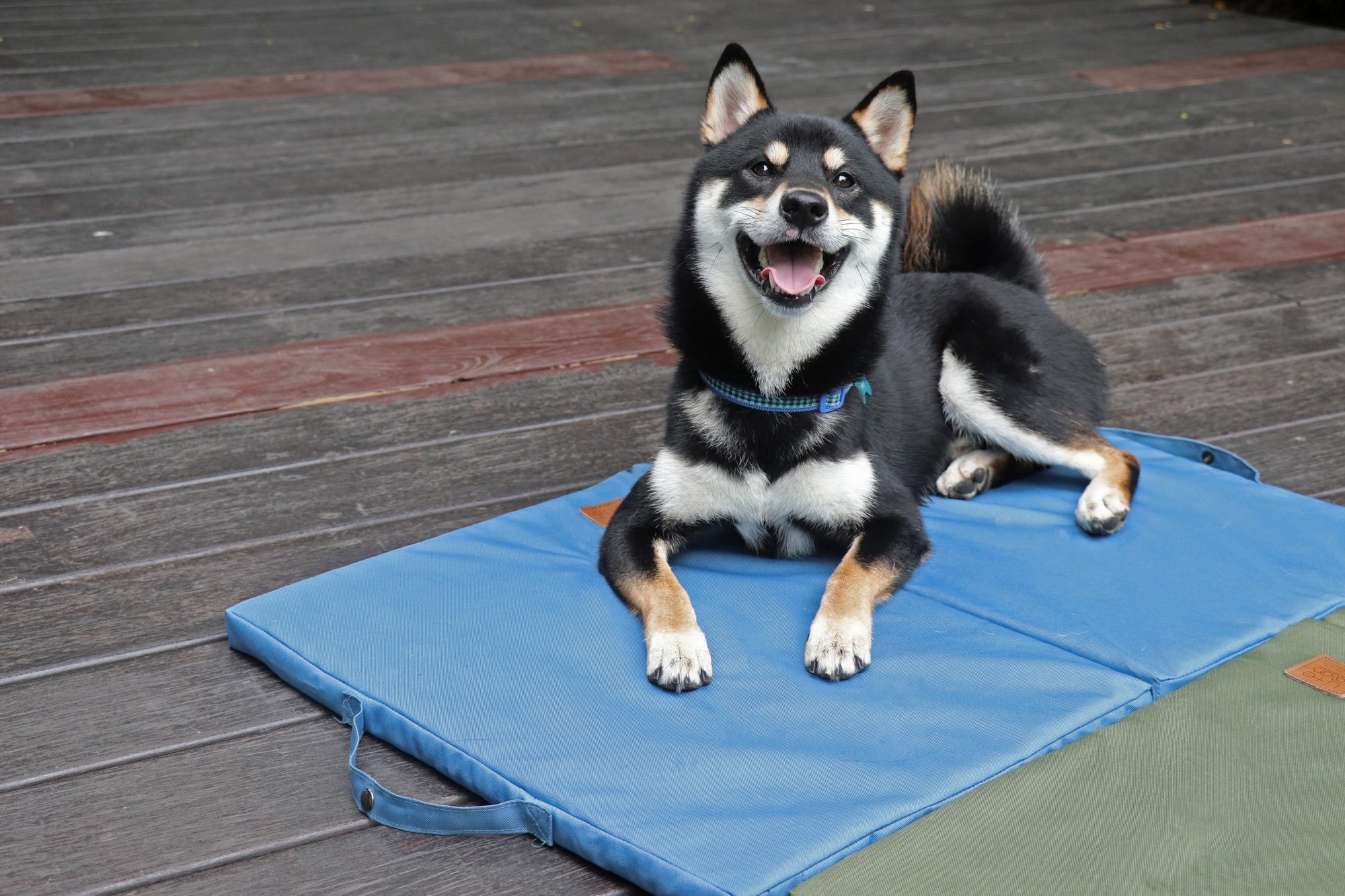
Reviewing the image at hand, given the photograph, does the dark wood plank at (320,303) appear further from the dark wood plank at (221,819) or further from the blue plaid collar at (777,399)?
the dark wood plank at (221,819)

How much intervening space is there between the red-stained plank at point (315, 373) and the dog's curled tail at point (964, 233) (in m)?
0.84

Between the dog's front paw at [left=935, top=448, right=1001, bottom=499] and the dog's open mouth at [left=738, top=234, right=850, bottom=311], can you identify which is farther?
the dog's front paw at [left=935, top=448, right=1001, bottom=499]

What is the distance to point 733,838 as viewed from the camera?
5.48 feet

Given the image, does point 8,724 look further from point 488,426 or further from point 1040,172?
point 1040,172

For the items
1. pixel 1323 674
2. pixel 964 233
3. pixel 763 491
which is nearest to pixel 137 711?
pixel 763 491

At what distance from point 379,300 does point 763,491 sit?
1.91 metres

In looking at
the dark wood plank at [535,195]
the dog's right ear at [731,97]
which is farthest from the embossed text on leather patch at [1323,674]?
the dark wood plank at [535,195]

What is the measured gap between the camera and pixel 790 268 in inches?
89.6

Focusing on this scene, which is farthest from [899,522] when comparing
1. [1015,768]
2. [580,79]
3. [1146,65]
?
[1146,65]

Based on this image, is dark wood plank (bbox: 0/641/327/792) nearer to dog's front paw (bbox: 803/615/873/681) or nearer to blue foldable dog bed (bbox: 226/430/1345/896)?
blue foldable dog bed (bbox: 226/430/1345/896)

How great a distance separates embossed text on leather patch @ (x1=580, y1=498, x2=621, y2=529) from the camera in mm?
2586

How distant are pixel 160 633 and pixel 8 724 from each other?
31cm

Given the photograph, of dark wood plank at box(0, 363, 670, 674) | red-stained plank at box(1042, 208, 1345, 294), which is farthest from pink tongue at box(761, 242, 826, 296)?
red-stained plank at box(1042, 208, 1345, 294)

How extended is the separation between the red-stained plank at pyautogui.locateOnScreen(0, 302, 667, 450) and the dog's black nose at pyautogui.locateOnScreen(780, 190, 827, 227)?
4.57 feet
